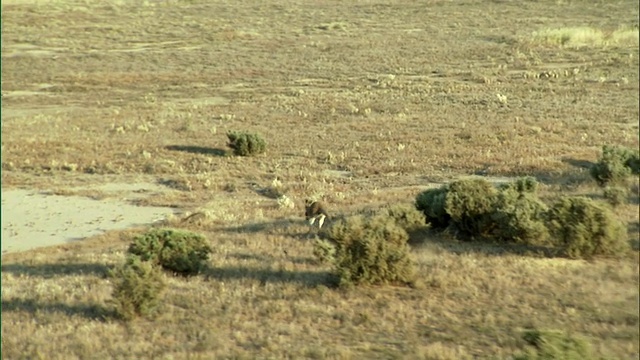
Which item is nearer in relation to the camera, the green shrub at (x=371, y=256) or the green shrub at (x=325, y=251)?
the green shrub at (x=371, y=256)

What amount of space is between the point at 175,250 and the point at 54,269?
1.81m

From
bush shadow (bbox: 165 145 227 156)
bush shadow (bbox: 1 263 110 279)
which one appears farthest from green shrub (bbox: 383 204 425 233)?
bush shadow (bbox: 165 145 227 156)

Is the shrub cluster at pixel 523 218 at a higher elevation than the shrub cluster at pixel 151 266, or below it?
higher

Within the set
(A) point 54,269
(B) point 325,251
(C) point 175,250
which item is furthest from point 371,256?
(A) point 54,269

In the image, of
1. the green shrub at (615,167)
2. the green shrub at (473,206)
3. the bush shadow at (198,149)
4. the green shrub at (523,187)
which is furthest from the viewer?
the bush shadow at (198,149)

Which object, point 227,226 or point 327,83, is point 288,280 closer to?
point 227,226

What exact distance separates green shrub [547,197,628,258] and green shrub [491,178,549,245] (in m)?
0.29

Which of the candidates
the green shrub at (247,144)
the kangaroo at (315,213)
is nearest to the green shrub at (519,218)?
the kangaroo at (315,213)

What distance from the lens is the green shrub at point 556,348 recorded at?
19.2 feet

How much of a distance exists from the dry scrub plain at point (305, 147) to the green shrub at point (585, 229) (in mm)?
261

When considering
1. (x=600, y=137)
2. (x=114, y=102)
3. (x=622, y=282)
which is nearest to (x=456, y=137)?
(x=600, y=137)

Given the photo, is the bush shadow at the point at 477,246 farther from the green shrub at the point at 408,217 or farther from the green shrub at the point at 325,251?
the green shrub at the point at 325,251

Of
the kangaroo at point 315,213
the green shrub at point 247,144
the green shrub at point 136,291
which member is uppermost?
the green shrub at point 136,291

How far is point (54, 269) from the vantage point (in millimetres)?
11180
